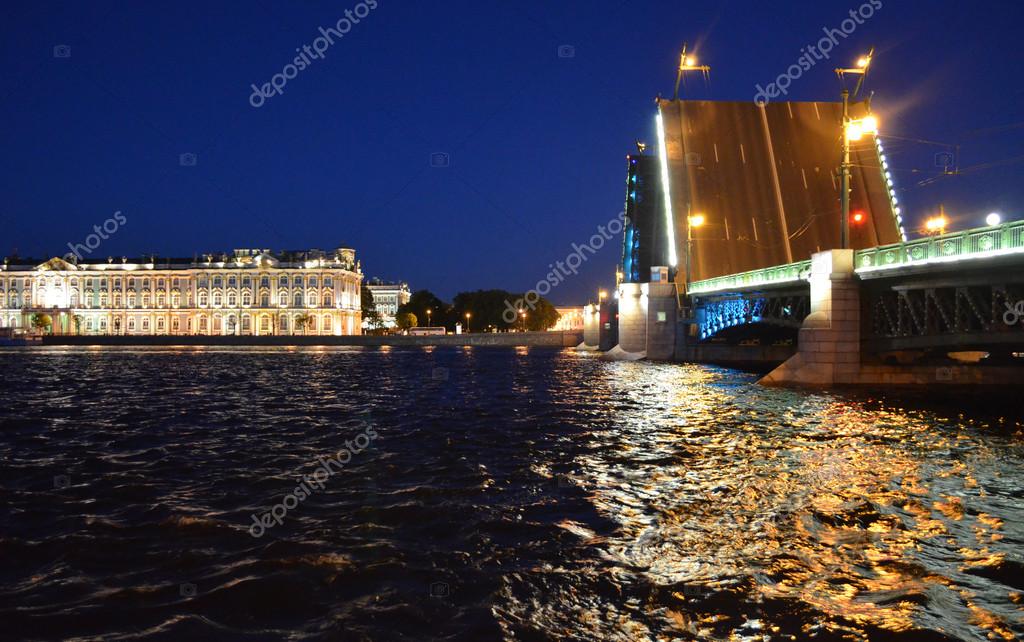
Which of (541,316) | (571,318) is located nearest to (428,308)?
(541,316)

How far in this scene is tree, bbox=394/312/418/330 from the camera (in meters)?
133

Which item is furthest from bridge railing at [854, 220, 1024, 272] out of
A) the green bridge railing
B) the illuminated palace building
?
the illuminated palace building

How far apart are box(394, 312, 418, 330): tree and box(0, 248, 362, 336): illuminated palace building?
35.6 feet

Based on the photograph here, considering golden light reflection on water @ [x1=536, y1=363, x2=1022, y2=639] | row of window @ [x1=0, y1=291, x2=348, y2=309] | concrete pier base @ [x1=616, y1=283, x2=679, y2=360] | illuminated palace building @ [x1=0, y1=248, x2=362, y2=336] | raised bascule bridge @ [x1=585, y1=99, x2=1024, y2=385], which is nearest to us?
golden light reflection on water @ [x1=536, y1=363, x2=1022, y2=639]

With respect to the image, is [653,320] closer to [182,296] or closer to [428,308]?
[428,308]

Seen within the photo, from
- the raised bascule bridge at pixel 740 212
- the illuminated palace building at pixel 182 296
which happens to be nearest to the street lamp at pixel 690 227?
the raised bascule bridge at pixel 740 212

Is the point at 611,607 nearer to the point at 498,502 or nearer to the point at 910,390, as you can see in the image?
the point at 498,502

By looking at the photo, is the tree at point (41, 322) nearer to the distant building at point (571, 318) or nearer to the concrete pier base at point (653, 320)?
the distant building at point (571, 318)

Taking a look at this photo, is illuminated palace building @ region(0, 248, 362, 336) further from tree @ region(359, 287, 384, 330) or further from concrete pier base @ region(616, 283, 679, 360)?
concrete pier base @ region(616, 283, 679, 360)

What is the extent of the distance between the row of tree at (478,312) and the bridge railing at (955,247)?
105 meters

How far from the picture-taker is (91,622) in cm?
462

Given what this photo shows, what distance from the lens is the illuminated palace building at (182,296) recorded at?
126812 millimetres

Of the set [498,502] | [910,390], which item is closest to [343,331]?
[910,390]

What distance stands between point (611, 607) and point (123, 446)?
1016 centimetres
